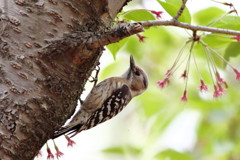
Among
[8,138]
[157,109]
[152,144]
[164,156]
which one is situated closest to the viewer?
[8,138]

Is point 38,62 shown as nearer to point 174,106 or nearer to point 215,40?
point 215,40

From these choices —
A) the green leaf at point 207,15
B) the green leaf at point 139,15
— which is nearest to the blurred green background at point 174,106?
the green leaf at point 207,15

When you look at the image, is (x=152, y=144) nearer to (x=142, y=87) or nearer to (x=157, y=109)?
(x=157, y=109)

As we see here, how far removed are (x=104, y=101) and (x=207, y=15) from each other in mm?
1388

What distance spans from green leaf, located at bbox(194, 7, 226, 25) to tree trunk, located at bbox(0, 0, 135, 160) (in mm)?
1562

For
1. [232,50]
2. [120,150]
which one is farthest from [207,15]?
[120,150]

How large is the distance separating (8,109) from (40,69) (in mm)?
266

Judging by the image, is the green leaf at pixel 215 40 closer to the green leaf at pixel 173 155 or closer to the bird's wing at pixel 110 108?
the green leaf at pixel 173 155

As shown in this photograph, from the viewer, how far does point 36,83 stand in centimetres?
225

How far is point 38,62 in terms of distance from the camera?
226cm

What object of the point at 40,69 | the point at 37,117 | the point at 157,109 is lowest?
the point at 37,117

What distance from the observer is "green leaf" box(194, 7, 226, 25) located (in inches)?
145

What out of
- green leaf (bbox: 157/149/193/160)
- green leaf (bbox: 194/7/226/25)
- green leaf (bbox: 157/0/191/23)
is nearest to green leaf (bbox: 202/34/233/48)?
green leaf (bbox: 157/0/191/23)

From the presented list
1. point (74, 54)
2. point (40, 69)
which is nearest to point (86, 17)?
point (74, 54)
